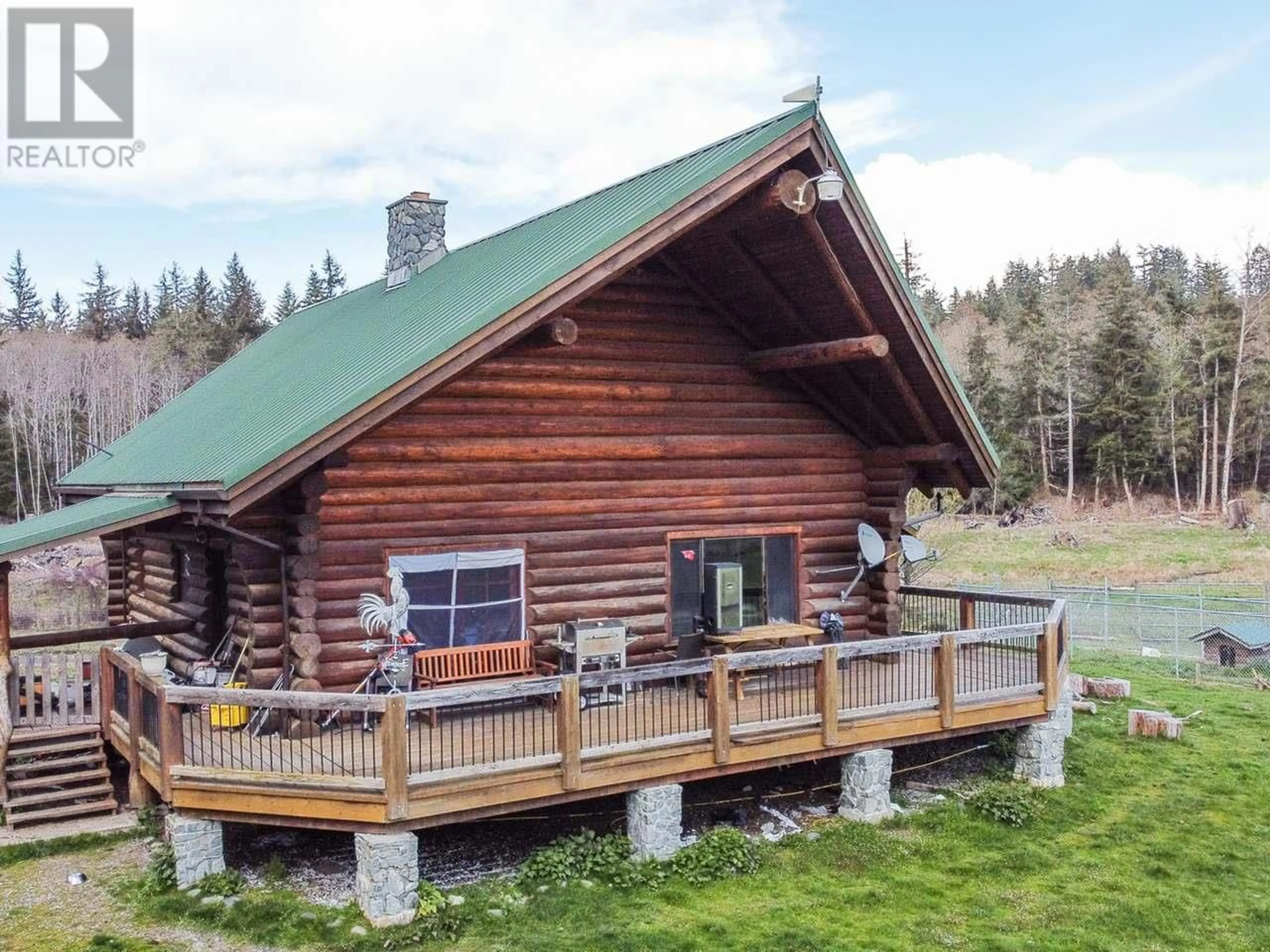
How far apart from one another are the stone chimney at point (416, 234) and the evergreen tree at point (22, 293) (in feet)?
265

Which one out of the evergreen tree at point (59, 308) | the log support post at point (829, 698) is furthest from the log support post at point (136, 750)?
the evergreen tree at point (59, 308)

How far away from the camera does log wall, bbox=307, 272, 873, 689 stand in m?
11.2

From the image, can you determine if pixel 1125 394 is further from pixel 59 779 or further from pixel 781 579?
pixel 59 779

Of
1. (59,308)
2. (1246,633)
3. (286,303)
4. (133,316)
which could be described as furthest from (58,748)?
(59,308)

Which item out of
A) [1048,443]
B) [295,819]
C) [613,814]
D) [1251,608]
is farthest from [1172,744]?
[1048,443]

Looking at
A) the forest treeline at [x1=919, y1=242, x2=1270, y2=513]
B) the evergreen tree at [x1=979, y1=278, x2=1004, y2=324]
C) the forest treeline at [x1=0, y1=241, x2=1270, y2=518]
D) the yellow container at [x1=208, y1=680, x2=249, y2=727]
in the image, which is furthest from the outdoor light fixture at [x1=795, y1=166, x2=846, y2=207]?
the evergreen tree at [x1=979, y1=278, x2=1004, y2=324]

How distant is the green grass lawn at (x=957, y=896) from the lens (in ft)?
28.7

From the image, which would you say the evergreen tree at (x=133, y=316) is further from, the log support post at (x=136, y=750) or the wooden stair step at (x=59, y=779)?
the log support post at (x=136, y=750)

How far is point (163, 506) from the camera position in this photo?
10812mm

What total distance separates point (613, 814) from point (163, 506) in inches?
225

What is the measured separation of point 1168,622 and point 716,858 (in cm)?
2111

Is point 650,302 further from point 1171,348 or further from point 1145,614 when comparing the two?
point 1171,348

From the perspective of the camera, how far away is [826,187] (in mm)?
11078

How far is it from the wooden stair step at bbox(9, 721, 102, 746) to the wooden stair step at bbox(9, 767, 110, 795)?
1.32 feet
